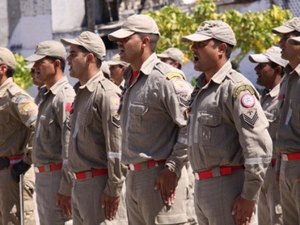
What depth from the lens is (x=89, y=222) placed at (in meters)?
9.01

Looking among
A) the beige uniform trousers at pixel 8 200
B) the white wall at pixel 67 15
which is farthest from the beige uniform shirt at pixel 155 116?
the white wall at pixel 67 15

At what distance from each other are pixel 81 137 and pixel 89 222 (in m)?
0.65

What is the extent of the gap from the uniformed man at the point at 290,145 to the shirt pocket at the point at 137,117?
1.15 metres

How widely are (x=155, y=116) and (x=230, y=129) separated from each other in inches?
32.2

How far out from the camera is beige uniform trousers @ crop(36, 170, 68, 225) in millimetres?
9961

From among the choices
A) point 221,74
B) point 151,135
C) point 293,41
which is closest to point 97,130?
point 151,135

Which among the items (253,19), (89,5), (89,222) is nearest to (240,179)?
(89,222)

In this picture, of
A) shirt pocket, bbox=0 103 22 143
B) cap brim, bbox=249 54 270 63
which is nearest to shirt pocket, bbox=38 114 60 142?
shirt pocket, bbox=0 103 22 143

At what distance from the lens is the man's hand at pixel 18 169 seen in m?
10.9

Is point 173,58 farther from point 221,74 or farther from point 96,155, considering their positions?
point 221,74

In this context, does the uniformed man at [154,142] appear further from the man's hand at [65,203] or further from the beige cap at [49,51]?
the beige cap at [49,51]

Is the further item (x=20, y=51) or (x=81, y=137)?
(x=20, y=51)

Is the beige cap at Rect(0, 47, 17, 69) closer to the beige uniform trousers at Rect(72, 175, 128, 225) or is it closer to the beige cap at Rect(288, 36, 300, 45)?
the beige uniform trousers at Rect(72, 175, 128, 225)

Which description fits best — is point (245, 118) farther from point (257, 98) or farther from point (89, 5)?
point (89, 5)
